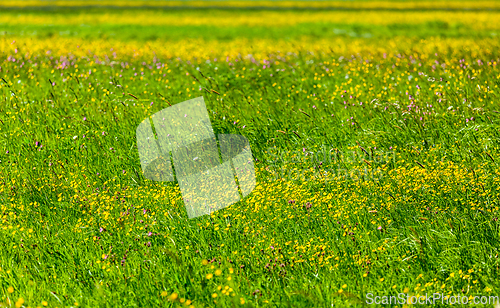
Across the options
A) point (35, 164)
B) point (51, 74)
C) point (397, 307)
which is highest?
point (51, 74)

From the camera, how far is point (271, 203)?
14.9 feet

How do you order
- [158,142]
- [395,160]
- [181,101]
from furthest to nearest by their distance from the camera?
[181,101], [158,142], [395,160]

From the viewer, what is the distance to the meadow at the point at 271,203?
340 centimetres

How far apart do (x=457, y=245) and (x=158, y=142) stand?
417 centimetres

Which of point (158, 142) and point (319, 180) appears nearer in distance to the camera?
point (319, 180)

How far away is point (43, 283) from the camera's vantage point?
3479mm

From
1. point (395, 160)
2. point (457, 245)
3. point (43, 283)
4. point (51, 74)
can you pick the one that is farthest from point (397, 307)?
point (51, 74)

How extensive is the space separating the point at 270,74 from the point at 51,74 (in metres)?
5.01

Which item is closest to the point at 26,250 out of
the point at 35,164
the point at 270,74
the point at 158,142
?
the point at 35,164

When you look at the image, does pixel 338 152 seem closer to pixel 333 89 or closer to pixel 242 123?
pixel 242 123

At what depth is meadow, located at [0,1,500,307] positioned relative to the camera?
3.40 m

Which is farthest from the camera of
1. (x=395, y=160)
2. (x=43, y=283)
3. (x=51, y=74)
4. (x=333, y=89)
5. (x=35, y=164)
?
(x=51, y=74)

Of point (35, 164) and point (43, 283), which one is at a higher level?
point (35, 164)

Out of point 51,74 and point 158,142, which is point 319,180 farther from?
point 51,74
